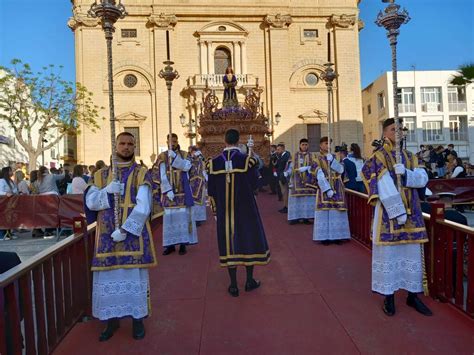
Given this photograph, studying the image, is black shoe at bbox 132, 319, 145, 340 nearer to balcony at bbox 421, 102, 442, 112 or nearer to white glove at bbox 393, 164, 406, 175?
white glove at bbox 393, 164, 406, 175

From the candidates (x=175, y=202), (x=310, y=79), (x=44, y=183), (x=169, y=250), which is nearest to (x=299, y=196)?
(x=175, y=202)

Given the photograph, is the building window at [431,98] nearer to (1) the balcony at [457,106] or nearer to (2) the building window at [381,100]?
(1) the balcony at [457,106]

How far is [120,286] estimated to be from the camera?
3721 mm

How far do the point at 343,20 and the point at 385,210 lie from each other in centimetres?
2940

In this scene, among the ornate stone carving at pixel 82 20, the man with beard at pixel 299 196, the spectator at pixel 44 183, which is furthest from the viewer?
the ornate stone carving at pixel 82 20

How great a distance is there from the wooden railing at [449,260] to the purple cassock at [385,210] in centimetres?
34

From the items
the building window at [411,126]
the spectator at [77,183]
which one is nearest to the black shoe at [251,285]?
the spectator at [77,183]

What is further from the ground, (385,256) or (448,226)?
(448,226)

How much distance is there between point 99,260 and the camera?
368cm

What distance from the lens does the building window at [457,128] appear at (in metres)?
43.2

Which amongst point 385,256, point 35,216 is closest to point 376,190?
point 385,256

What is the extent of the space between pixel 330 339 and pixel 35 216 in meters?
8.87

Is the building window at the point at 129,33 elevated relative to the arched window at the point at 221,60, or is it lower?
elevated

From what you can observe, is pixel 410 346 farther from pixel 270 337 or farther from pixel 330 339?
pixel 270 337
